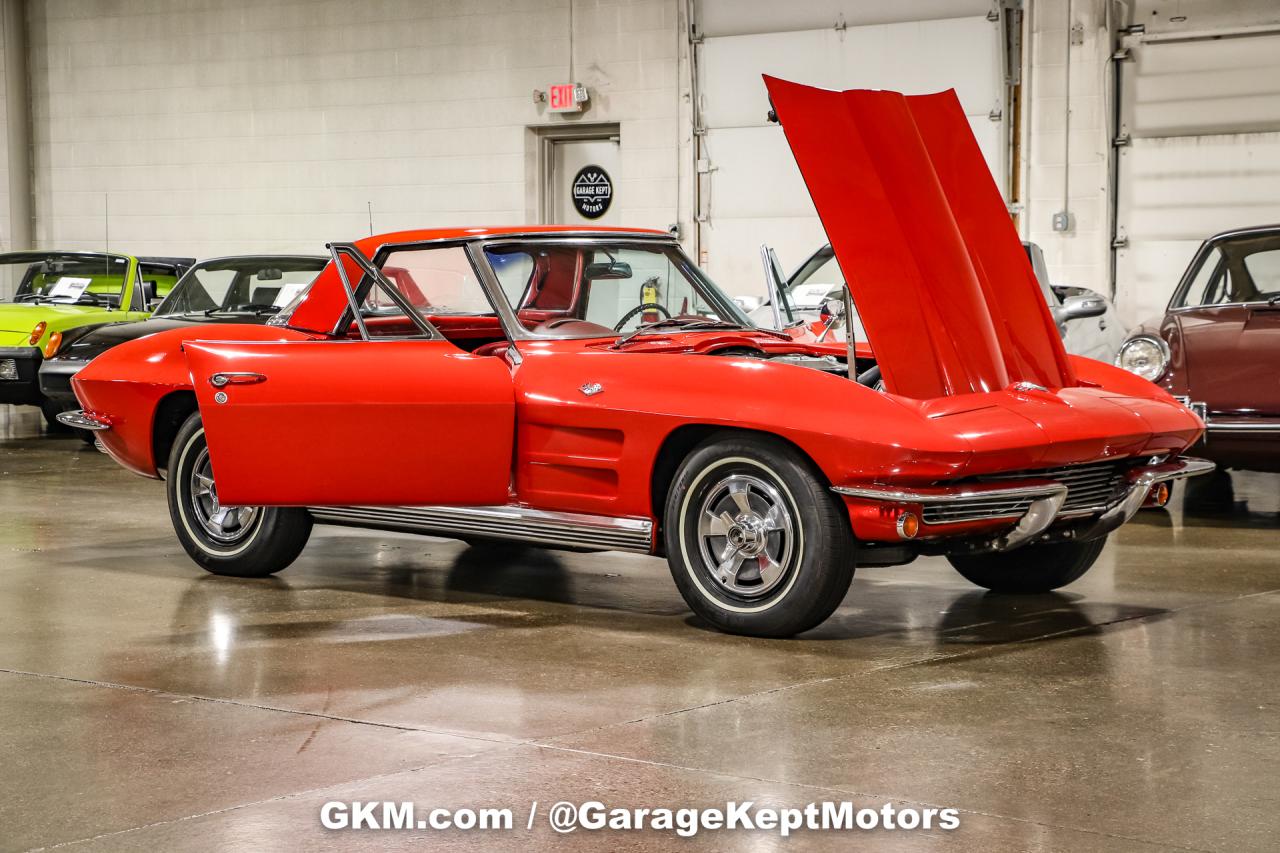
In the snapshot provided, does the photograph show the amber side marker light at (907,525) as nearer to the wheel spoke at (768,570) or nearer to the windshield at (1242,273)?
the wheel spoke at (768,570)

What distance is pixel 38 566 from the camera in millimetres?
6863

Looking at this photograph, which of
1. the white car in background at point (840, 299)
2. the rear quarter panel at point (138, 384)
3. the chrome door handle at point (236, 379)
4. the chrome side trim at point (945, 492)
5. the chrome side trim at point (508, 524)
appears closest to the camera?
the chrome side trim at point (945, 492)

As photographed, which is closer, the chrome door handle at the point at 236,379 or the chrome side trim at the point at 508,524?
the chrome side trim at the point at 508,524

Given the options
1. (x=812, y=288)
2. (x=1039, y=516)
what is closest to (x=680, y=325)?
(x=1039, y=516)

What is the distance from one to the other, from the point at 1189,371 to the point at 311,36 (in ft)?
42.4

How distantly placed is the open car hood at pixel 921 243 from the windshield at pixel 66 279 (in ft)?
29.4

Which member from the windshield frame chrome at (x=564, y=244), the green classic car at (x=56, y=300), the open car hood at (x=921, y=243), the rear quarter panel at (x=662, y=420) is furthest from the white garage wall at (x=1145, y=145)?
the rear quarter panel at (x=662, y=420)

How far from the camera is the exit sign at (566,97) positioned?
17188mm

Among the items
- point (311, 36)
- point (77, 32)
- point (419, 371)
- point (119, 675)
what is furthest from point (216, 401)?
point (77, 32)

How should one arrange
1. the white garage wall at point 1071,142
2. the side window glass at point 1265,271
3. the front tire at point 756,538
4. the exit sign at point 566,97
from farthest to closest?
the exit sign at point 566,97, the white garage wall at point 1071,142, the side window glass at point 1265,271, the front tire at point 756,538

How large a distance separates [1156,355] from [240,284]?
6.53 m

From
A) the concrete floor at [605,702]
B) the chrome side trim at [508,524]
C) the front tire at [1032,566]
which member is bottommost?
the concrete floor at [605,702]

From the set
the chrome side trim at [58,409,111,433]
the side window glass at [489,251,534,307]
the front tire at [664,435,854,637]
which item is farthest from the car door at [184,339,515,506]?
the chrome side trim at [58,409,111,433]

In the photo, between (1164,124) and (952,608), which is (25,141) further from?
(952,608)
